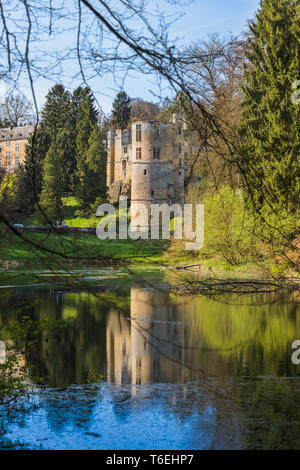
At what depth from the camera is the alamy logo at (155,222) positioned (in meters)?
23.7

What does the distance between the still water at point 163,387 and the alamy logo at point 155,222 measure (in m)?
10.7

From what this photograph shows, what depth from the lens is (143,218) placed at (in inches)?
1531

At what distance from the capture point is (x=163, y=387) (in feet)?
26.1

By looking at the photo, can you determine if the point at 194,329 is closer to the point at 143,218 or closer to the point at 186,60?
the point at 186,60

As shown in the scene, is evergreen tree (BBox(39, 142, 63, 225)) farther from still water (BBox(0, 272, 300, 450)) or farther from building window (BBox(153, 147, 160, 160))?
building window (BBox(153, 147, 160, 160))

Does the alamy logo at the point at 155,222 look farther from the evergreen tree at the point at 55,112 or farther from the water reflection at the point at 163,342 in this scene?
the water reflection at the point at 163,342

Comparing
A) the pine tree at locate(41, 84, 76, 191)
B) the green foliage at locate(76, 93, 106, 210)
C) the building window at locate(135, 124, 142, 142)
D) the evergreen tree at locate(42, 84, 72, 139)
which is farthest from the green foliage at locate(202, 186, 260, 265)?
the building window at locate(135, 124, 142, 142)

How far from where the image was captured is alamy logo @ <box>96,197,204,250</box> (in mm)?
23719

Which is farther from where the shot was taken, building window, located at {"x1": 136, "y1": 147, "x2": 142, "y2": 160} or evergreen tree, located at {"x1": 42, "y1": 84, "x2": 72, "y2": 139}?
building window, located at {"x1": 136, "y1": 147, "x2": 142, "y2": 160}

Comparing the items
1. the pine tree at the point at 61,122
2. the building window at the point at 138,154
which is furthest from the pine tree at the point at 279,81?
the building window at the point at 138,154

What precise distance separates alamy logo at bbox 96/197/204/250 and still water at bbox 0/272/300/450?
10675mm

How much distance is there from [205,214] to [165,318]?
10093mm

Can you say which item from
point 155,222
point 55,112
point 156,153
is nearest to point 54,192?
point 55,112

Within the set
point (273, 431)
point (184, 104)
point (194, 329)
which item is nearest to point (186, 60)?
point (184, 104)
